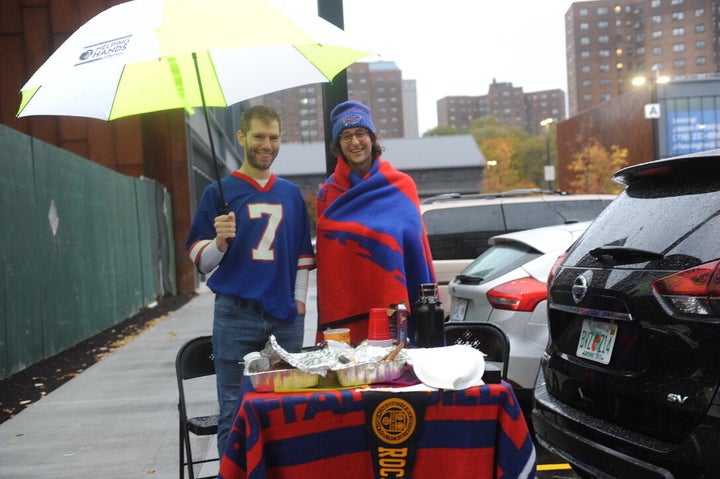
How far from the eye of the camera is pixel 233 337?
144 inches

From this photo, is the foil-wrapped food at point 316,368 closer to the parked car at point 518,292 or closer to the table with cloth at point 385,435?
the table with cloth at point 385,435

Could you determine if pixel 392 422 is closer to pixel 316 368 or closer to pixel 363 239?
pixel 316 368

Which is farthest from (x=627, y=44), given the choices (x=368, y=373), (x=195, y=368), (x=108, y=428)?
Result: (x=368, y=373)

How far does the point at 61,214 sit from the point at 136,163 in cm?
898

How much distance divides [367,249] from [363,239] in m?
0.05

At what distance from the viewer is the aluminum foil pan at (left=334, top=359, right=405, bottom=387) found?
9.33 ft

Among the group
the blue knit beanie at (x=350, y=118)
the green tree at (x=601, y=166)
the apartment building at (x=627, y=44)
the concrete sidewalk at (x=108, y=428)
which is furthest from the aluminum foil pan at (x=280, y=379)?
the apartment building at (x=627, y=44)

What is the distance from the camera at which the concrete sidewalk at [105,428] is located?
5227 mm

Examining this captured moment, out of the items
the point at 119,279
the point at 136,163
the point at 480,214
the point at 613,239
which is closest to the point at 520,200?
the point at 480,214

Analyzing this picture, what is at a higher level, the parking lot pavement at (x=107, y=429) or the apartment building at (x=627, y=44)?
the apartment building at (x=627, y=44)

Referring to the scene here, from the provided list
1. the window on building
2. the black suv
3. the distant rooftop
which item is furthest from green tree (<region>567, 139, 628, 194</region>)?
the black suv

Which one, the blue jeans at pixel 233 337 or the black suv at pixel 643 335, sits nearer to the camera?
the black suv at pixel 643 335

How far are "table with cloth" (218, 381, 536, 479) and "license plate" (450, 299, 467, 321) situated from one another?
361 centimetres

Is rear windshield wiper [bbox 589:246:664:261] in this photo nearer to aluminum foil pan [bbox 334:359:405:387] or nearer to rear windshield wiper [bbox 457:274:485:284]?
aluminum foil pan [bbox 334:359:405:387]
